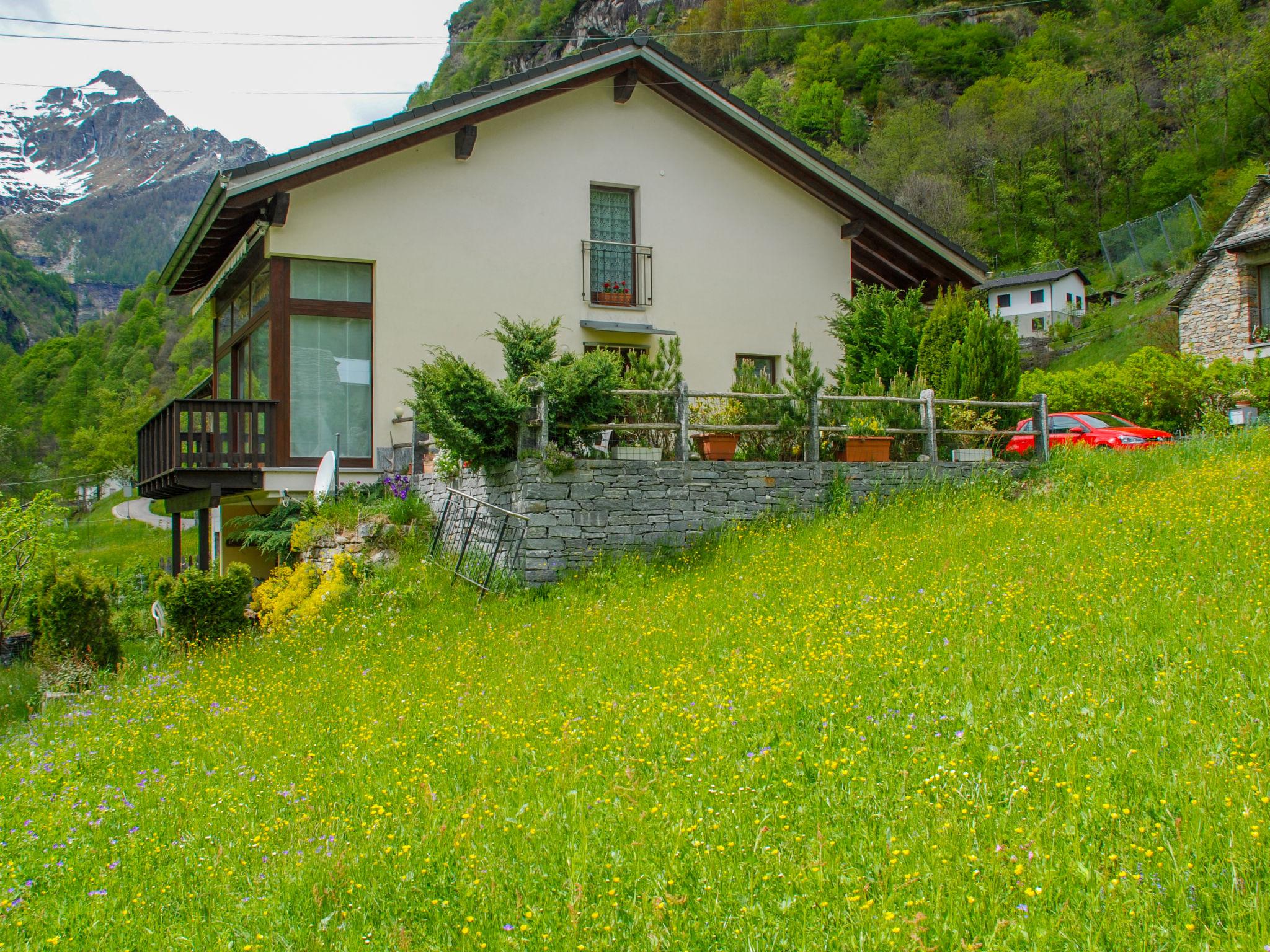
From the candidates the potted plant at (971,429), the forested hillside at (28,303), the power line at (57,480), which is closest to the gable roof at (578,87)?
the potted plant at (971,429)

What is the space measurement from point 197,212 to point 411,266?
9.76ft

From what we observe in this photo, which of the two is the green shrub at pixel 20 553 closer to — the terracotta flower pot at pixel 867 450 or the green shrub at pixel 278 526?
the green shrub at pixel 278 526

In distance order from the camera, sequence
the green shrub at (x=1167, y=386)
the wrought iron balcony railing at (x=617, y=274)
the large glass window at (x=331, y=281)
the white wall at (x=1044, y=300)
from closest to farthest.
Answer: the large glass window at (x=331, y=281)
the wrought iron balcony railing at (x=617, y=274)
the green shrub at (x=1167, y=386)
the white wall at (x=1044, y=300)

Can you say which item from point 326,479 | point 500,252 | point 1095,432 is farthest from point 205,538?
point 1095,432

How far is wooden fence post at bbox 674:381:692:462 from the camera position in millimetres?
12305

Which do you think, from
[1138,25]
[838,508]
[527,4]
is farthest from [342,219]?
[527,4]

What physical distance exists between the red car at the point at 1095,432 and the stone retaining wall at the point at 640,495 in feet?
16.1

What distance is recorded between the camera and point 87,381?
278 feet

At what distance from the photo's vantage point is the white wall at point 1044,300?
50875 millimetres

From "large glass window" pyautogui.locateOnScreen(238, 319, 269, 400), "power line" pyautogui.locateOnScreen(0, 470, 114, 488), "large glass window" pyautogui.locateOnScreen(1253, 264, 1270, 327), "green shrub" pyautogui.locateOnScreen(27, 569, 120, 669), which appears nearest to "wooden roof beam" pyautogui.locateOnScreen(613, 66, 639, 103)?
"large glass window" pyautogui.locateOnScreen(238, 319, 269, 400)

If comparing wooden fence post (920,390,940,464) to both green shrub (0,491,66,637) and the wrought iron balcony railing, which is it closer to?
the wrought iron balcony railing

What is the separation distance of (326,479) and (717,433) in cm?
534

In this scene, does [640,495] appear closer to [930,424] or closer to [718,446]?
[718,446]

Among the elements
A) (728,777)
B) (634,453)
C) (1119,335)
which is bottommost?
(728,777)
